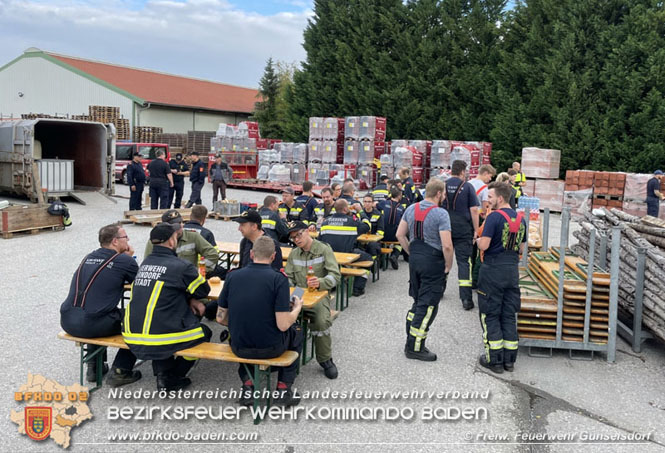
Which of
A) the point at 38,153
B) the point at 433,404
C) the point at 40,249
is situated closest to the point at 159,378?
the point at 433,404

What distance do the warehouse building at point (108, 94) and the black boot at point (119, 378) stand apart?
34636mm

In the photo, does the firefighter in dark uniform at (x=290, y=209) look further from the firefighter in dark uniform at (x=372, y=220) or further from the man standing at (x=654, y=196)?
the man standing at (x=654, y=196)

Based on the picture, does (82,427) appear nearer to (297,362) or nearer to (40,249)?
(297,362)

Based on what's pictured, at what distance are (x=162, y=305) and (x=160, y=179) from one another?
453 inches

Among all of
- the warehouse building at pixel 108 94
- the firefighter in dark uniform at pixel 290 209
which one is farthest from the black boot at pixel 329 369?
the warehouse building at pixel 108 94

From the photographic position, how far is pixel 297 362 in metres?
5.77

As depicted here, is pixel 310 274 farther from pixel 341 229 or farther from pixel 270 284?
pixel 341 229

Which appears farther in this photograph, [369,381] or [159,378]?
[369,381]

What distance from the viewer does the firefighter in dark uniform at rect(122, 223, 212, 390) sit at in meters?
4.99

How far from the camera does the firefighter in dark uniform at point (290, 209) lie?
33.0ft

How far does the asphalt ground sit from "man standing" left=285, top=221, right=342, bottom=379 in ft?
0.94

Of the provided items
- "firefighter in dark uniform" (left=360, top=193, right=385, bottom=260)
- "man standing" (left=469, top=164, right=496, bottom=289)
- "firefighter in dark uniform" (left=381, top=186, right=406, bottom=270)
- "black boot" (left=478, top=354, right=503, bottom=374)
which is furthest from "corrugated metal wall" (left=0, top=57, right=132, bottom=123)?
"black boot" (left=478, top=354, right=503, bottom=374)

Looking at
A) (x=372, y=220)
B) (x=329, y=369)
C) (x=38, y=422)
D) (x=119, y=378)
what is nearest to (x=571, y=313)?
(x=329, y=369)

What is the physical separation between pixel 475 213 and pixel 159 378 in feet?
16.2
